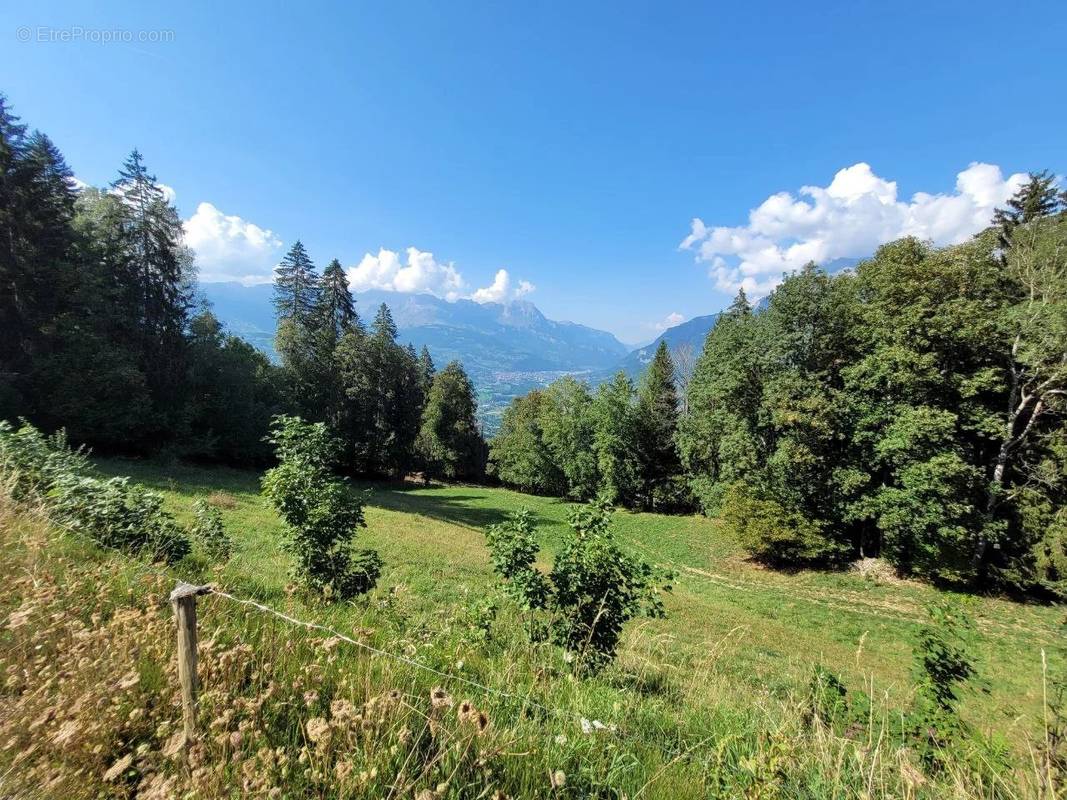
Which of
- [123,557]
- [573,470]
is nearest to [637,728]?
[123,557]

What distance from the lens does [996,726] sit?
820 cm

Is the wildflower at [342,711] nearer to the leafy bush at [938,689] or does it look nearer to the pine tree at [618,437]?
the leafy bush at [938,689]

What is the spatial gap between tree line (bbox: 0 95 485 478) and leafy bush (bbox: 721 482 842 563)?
2089 cm

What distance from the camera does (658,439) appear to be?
1550 inches

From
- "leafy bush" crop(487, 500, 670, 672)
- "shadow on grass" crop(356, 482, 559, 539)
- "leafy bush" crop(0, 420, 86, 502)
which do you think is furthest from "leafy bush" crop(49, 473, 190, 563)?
"shadow on grass" crop(356, 482, 559, 539)

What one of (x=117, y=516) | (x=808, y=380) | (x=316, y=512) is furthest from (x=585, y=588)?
(x=808, y=380)

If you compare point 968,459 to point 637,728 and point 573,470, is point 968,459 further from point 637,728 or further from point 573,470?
point 573,470

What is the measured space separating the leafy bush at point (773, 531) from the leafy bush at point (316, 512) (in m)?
19.8

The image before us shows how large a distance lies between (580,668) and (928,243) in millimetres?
24075

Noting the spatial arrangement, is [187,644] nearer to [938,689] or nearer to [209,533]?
[209,533]

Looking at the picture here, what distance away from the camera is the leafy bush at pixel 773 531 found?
19.9 m

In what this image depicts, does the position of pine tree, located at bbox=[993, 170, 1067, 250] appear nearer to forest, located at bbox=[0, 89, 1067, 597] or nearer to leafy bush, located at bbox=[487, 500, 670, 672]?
forest, located at bbox=[0, 89, 1067, 597]

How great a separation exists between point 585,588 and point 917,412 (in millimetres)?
19433

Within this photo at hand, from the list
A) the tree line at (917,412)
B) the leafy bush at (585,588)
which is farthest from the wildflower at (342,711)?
the tree line at (917,412)
